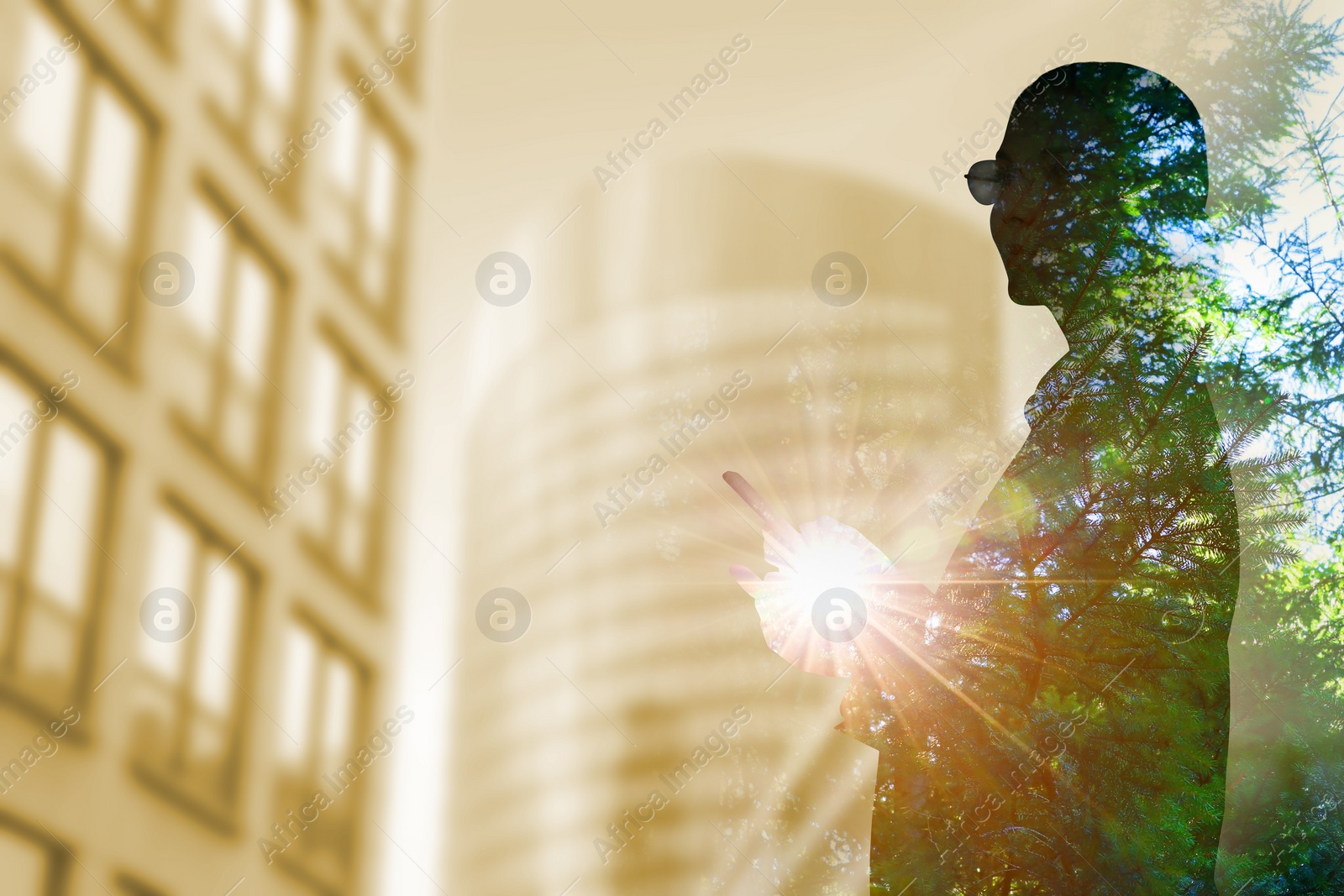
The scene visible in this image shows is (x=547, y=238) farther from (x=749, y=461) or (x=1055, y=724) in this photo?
(x=1055, y=724)

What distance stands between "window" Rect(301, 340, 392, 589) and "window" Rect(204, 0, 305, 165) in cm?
101

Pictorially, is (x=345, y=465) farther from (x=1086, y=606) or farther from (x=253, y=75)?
(x=1086, y=606)

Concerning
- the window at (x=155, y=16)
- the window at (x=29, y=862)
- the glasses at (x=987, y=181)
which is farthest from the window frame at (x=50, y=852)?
the glasses at (x=987, y=181)

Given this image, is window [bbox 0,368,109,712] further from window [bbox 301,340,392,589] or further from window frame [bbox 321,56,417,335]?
window frame [bbox 321,56,417,335]

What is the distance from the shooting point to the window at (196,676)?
283 cm

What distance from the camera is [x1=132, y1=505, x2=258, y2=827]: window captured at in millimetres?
2828

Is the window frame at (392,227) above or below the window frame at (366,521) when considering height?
above

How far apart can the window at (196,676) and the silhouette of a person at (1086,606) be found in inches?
104

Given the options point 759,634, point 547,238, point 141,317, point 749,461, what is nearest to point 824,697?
point 759,634

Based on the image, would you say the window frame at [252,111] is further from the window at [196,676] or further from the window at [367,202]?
the window at [196,676]

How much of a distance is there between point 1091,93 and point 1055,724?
5.40ft

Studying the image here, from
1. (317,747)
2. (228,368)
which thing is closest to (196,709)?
(317,747)

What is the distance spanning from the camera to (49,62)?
9.35 ft

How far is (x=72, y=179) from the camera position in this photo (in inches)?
114
